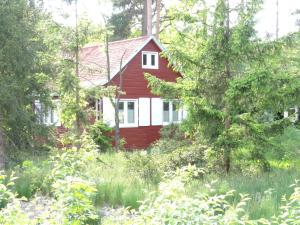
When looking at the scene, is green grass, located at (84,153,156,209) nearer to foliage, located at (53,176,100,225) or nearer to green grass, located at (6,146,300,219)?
green grass, located at (6,146,300,219)

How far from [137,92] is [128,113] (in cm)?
114

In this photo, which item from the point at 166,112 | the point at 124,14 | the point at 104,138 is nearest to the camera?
the point at 104,138

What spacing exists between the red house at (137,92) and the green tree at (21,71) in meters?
7.42

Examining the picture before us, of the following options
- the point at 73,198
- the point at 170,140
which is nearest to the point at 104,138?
the point at 170,140

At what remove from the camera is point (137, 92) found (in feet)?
72.6

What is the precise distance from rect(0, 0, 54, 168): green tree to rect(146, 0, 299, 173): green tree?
3.67m

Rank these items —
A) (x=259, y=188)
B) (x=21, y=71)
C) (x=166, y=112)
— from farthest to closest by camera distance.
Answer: (x=166, y=112)
(x=21, y=71)
(x=259, y=188)

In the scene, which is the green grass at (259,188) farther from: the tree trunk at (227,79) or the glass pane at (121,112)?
the glass pane at (121,112)

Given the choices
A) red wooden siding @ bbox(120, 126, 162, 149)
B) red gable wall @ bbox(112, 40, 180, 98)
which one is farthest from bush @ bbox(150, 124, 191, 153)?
red gable wall @ bbox(112, 40, 180, 98)

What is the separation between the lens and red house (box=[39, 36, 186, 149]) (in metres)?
21.4

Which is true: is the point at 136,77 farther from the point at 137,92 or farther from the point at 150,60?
the point at 150,60

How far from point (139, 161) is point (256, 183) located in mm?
2847

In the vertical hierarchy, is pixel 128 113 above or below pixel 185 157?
above

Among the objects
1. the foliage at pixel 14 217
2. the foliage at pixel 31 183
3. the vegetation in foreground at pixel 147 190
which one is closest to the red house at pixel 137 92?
the vegetation in foreground at pixel 147 190
